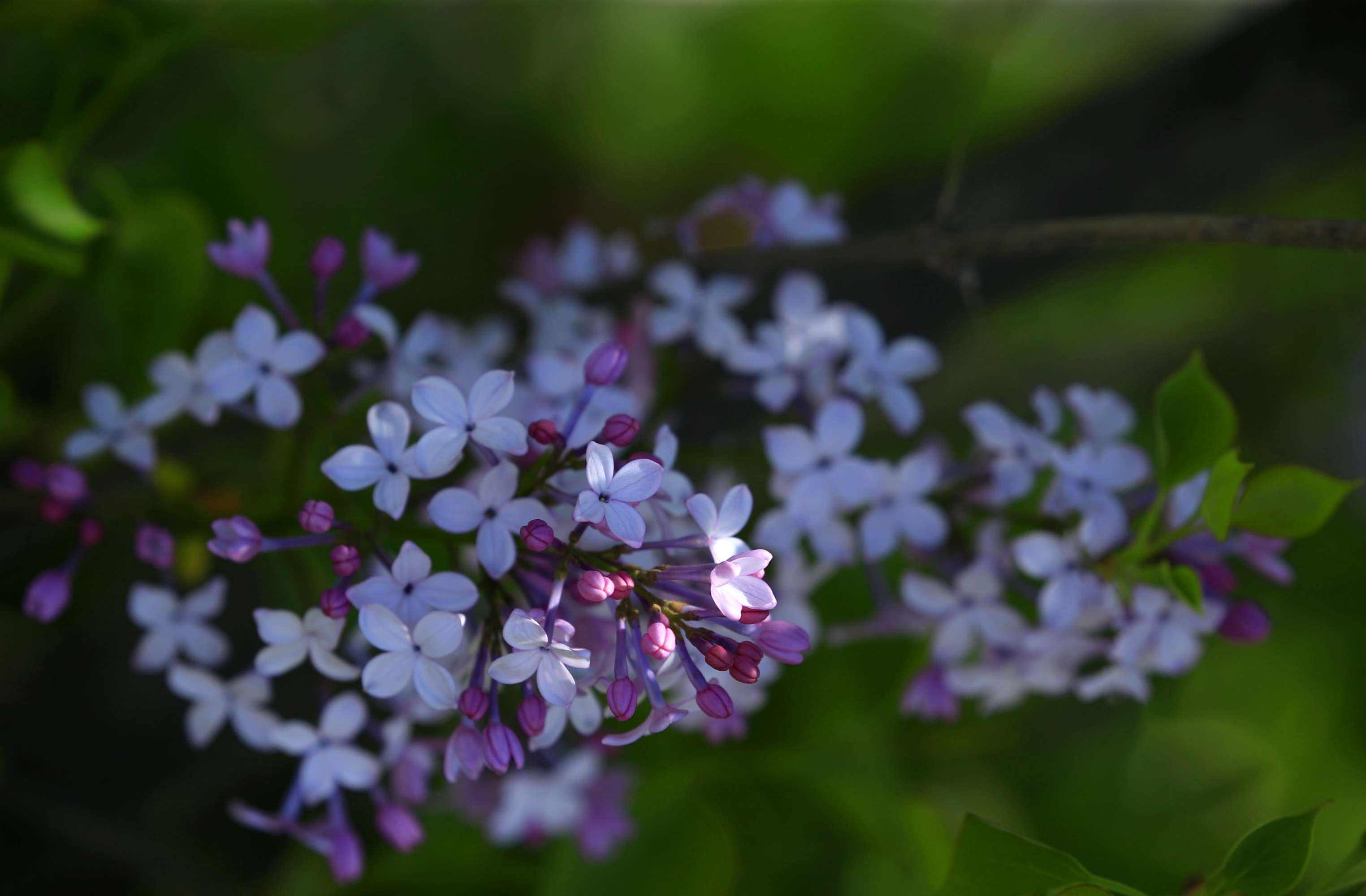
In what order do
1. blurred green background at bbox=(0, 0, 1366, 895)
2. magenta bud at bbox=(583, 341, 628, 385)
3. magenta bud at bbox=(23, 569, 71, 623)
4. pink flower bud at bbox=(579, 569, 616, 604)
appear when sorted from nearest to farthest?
pink flower bud at bbox=(579, 569, 616, 604), magenta bud at bbox=(583, 341, 628, 385), magenta bud at bbox=(23, 569, 71, 623), blurred green background at bbox=(0, 0, 1366, 895)

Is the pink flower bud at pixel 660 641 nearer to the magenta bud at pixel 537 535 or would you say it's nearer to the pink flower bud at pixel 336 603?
the magenta bud at pixel 537 535

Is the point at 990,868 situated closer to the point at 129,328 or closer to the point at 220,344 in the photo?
the point at 220,344

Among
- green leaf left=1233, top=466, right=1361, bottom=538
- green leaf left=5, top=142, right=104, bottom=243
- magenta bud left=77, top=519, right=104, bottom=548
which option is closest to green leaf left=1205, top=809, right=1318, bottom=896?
green leaf left=1233, top=466, right=1361, bottom=538

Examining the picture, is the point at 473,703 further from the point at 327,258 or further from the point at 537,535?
the point at 327,258

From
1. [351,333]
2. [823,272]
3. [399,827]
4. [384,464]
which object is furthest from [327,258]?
[823,272]

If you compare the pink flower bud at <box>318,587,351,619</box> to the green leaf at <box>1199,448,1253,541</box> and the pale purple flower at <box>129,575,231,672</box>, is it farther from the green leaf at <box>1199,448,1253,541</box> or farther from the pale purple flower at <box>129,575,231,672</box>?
the green leaf at <box>1199,448,1253,541</box>

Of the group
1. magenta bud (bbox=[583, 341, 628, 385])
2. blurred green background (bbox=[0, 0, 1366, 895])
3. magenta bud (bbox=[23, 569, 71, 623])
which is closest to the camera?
magenta bud (bbox=[583, 341, 628, 385])
